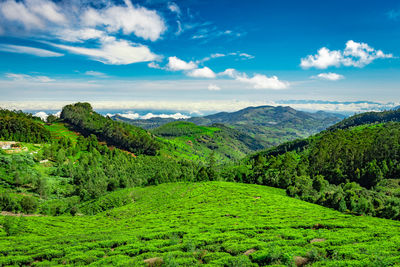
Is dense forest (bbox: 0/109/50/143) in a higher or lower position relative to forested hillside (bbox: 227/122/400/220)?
higher

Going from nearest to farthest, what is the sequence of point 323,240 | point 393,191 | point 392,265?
point 392,265 → point 323,240 → point 393,191

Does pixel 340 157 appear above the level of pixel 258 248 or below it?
below

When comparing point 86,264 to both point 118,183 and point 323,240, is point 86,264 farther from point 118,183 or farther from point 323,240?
point 118,183

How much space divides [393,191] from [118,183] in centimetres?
16275

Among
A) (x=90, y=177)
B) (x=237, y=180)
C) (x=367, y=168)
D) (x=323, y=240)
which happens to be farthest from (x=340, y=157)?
(x=90, y=177)

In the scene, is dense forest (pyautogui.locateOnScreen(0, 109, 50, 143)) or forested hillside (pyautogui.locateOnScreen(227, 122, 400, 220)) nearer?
forested hillside (pyautogui.locateOnScreen(227, 122, 400, 220))

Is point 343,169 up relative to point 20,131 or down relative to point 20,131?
down

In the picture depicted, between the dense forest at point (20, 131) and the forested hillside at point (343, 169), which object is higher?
the dense forest at point (20, 131)

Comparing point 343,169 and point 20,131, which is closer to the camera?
point 343,169

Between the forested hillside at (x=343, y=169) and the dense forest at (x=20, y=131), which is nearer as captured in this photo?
the forested hillside at (x=343, y=169)

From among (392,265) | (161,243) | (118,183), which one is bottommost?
(118,183)

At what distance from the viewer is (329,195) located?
7800 centimetres

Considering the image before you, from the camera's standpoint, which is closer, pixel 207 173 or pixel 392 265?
pixel 392 265

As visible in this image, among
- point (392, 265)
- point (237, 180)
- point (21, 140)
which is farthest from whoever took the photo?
point (21, 140)
